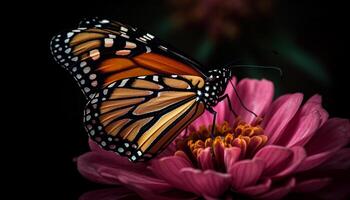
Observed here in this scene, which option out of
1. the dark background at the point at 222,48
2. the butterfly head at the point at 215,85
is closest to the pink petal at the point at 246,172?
the butterfly head at the point at 215,85

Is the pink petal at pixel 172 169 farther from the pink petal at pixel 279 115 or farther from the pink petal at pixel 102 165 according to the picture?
the pink petal at pixel 279 115

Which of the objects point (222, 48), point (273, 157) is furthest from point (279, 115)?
point (222, 48)

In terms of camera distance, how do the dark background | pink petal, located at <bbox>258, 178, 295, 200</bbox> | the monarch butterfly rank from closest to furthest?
pink petal, located at <bbox>258, 178, 295, 200</bbox>
the monarch butterfly
the dark background

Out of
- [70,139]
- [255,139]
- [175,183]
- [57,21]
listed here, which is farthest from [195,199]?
[57,21]

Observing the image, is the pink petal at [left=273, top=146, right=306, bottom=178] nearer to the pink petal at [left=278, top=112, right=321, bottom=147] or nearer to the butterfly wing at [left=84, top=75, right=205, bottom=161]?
the pink petal at [left=278, top=112, right=321, bottom=147]

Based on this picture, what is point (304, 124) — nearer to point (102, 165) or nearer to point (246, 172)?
point (246, 172)

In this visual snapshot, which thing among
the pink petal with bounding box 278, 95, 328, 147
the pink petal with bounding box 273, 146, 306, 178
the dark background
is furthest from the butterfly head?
the dark background

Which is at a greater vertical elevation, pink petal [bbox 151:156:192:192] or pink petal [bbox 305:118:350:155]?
pink petal [bbox 305:118:350:155]
